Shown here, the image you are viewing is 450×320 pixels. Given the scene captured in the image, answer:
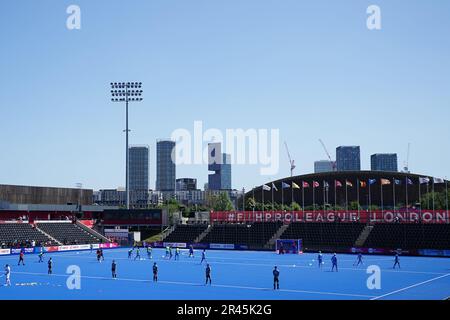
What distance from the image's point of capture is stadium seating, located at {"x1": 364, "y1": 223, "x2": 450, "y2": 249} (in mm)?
64500

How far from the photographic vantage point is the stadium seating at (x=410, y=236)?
212 feet

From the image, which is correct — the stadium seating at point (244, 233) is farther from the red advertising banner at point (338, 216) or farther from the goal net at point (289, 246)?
the goal net at point (289, 246)

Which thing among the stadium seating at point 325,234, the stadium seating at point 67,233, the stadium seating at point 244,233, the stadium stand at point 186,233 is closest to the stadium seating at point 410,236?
the stadium seating at point 325,234

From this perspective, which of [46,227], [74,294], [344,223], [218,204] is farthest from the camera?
[218,204]

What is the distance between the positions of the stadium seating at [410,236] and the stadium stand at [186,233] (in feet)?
90.6

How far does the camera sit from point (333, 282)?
35.4 m

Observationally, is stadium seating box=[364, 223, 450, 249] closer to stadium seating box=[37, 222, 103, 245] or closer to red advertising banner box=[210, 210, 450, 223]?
red advertising banner box=[210, 210, 450, 223]

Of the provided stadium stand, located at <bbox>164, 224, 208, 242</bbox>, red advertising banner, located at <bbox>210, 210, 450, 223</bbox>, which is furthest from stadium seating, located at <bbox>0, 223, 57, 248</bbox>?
red advertising banner, located at <bbox>210, 210, 450, 223</bbox>

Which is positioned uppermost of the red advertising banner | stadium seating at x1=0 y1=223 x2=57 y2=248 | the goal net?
the red advertising banner

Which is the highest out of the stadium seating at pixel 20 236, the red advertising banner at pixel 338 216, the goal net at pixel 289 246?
the red advertising banner at pixel 338 216

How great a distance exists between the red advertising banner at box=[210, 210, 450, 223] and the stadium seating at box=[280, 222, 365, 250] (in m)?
2.18
